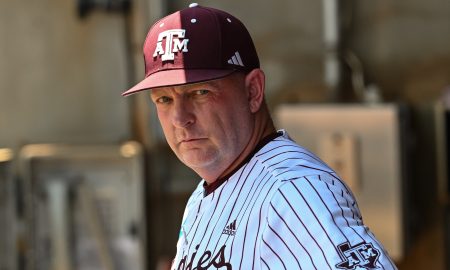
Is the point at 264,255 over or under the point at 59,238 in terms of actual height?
over

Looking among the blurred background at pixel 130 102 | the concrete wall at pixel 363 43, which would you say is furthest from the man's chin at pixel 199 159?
the concrete wall at pixel 363 43

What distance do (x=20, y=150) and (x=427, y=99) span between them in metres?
2.54

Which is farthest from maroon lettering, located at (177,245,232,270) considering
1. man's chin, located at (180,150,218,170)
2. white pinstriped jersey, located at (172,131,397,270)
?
man's chin, located at (180,150,218,170)

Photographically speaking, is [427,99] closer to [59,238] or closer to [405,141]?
[405,141]

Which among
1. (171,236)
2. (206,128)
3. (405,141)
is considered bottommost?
(171,236)

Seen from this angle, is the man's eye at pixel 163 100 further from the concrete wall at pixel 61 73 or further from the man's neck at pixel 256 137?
the concrete wall at pixel 61 73

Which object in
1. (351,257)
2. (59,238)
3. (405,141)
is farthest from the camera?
(59,238)

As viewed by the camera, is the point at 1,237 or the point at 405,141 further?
the point at 1,237

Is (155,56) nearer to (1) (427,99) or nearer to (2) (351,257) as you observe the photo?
(2) (351,257)

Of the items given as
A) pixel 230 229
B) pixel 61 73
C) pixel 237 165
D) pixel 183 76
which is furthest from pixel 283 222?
pixel 61 73

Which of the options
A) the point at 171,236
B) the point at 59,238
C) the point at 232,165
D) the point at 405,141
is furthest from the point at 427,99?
the point at 232,165

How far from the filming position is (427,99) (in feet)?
19.0

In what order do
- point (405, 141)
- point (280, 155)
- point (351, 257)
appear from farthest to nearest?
point (405, 141)
point (280, 155)
point (351, 257)

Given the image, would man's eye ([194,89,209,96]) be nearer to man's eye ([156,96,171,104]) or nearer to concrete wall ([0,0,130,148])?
man's eye ([156,96,171,104])
